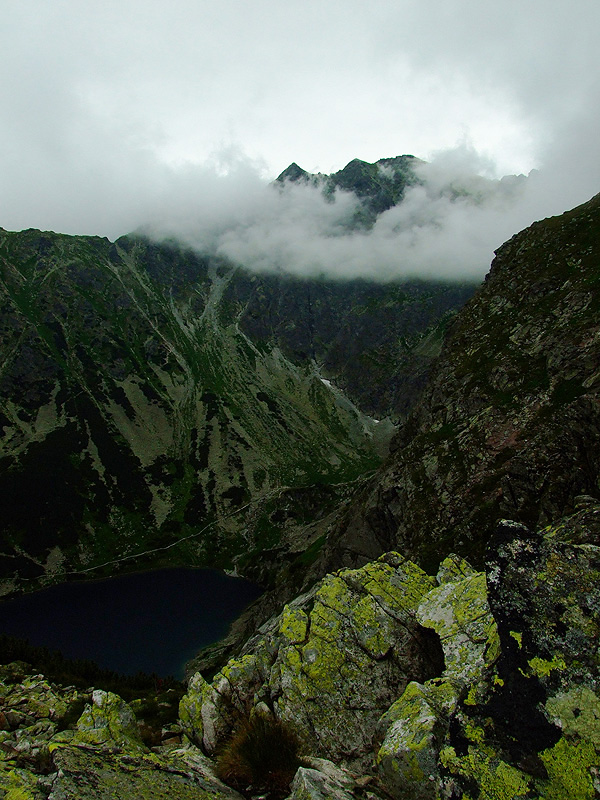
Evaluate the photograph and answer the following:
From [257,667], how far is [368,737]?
558 cm

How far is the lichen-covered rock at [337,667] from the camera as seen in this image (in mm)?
12031

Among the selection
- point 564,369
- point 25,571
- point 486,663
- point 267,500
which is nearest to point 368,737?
point 486,663

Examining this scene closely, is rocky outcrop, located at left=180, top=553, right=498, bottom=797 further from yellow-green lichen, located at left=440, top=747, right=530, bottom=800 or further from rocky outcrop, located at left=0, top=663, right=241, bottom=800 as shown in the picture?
rocky outcrop, located at left=0, top=663, right=241, bottom=800

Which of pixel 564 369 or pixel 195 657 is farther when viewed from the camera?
pixel 195 657

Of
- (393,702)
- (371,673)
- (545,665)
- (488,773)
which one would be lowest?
(393,702)

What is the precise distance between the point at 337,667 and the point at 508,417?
143 feet

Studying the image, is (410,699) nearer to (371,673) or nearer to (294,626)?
(371,673)

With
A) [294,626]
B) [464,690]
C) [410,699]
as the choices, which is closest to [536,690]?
[464,690]

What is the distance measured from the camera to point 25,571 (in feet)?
468

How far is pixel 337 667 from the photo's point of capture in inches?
526

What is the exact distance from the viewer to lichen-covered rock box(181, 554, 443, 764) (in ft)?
39.5

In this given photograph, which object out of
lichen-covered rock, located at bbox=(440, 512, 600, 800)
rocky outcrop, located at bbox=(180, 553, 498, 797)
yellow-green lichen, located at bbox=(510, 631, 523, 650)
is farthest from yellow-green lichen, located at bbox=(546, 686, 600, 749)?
rocky outcrop, located at bbox=(180, 553, 498, 797)

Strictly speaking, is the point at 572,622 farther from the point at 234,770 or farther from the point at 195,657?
the point at 195,657

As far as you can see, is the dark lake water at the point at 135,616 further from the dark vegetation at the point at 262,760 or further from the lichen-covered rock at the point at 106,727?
the dark vegetation at the point at 262,760
